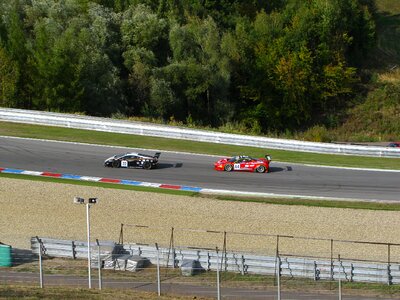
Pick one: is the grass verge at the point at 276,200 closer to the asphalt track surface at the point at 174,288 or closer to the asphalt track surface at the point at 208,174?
the asphalt track surface at the point at 208,174

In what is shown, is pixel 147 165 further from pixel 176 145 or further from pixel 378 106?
pixel 378 106

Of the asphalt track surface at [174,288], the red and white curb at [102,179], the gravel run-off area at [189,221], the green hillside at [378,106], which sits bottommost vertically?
the asphalt track surface at [174,288]

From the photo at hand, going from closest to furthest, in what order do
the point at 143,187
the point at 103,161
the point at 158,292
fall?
the point at 158,292 → the point at 143,187 → the point at 103,161

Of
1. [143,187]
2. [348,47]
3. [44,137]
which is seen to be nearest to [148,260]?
[143,187]

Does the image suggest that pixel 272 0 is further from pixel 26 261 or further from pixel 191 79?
pixel 26 261

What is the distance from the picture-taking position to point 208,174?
3991 centimetres

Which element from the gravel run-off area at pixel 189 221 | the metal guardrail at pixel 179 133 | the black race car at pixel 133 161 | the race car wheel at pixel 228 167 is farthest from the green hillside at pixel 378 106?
the gravel run-off area at pixel 189 221

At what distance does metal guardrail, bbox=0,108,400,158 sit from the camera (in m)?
46.0

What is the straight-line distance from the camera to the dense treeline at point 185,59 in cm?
6066

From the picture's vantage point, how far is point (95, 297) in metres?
20.0

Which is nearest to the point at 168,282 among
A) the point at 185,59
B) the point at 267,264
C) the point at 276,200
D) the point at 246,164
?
the point at 267,264

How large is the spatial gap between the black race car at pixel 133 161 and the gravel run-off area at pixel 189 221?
12.4ft

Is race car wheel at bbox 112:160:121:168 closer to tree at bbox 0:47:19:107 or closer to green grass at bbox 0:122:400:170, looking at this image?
green grass at bbox 0:122:400:170

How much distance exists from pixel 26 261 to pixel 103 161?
55.1 feet
